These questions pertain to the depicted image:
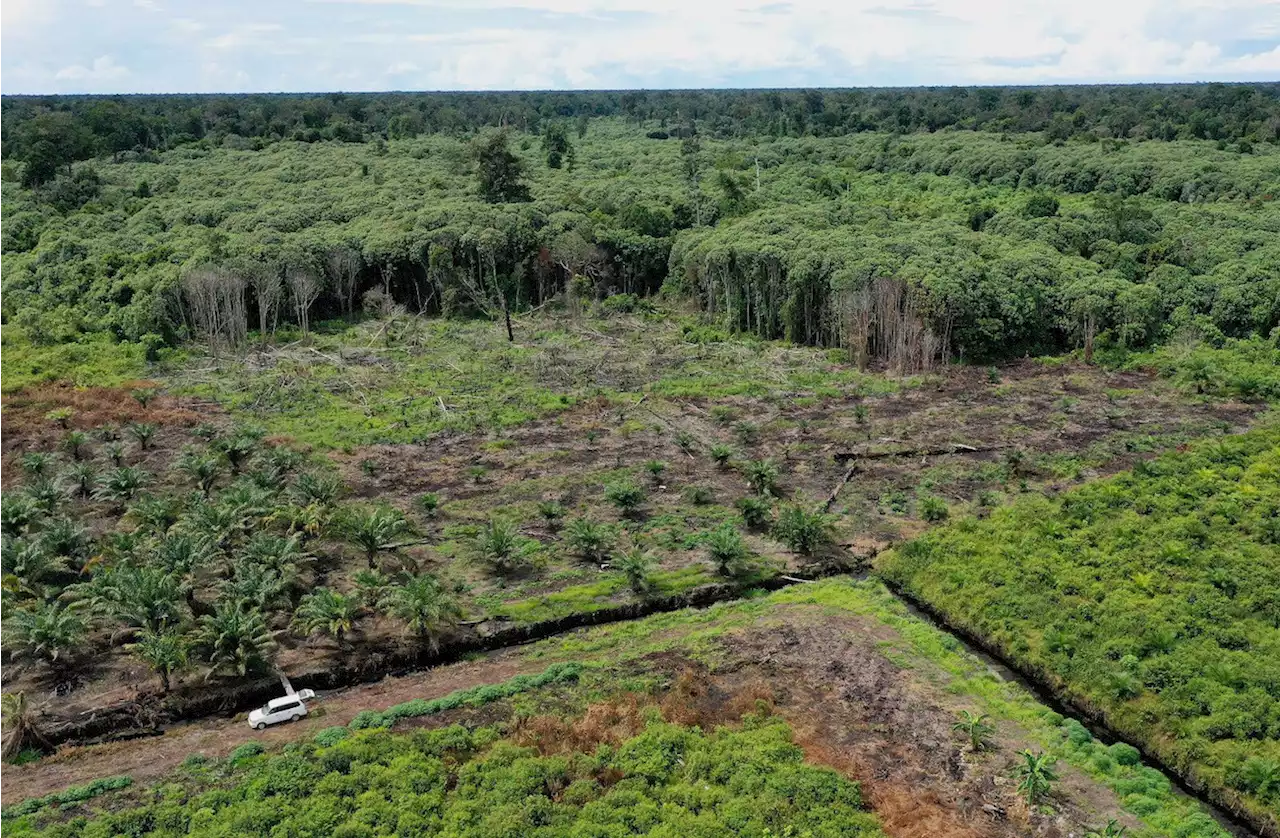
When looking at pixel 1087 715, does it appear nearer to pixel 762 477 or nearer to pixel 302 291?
pixel 762 477

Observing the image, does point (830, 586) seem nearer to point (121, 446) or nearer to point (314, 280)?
point (121, 446)

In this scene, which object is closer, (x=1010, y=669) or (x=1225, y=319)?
(x=1010, y=669)

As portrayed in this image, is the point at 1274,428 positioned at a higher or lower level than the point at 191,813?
higher

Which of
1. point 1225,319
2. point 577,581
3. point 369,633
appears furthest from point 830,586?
point 1225,319

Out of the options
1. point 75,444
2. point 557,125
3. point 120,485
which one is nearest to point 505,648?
point 120,485

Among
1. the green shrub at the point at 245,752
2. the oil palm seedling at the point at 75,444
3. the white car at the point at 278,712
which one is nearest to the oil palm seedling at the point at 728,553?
the white car at the point at 278,712

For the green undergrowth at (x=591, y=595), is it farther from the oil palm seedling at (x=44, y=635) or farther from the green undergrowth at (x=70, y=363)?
the green undergrowth at (x=70, y=363)
